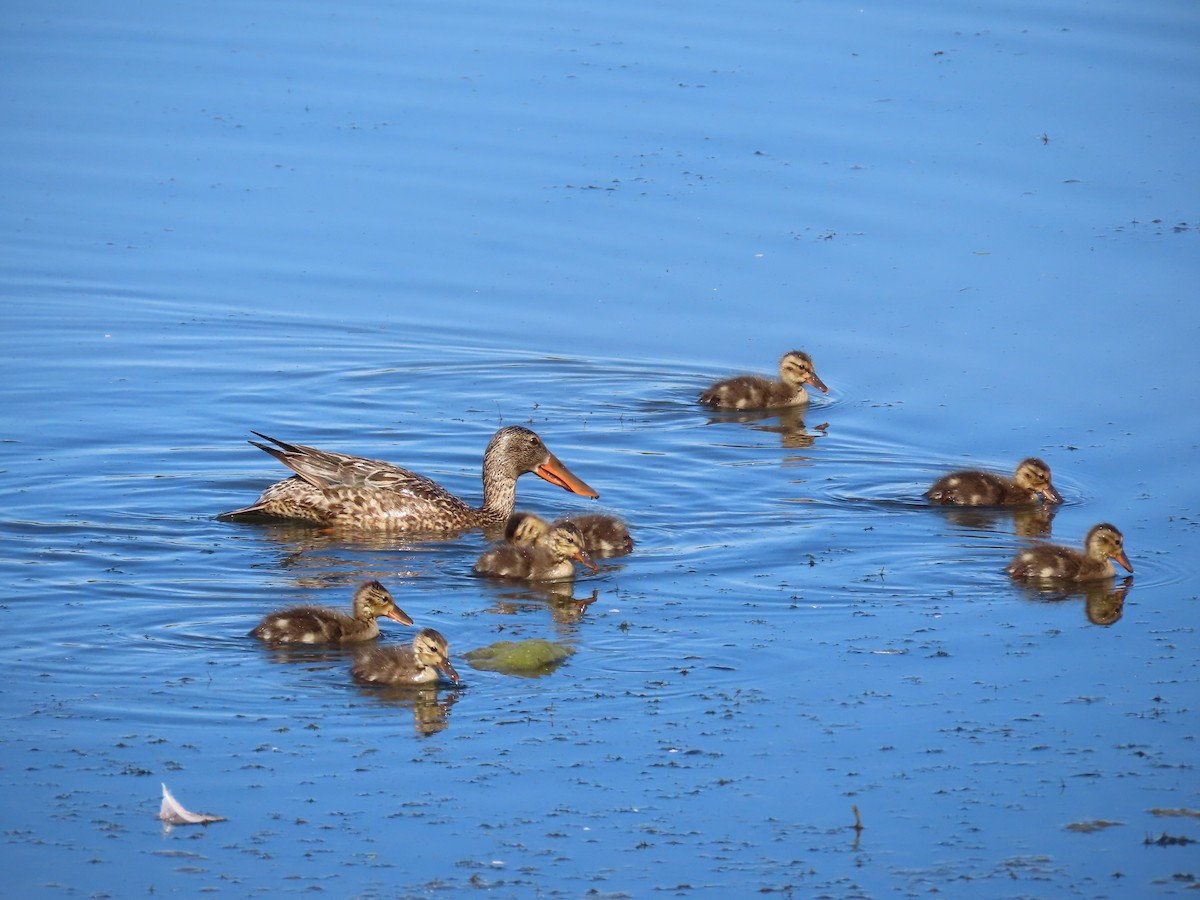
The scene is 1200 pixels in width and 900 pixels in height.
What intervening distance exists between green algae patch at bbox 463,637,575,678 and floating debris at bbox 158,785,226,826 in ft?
6.03

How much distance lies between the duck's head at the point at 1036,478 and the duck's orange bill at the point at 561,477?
2.42 metres

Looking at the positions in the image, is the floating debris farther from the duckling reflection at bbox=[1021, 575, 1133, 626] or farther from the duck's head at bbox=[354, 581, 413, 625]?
the duckling reflection at bbox=[1021, 575, 1133, 626]

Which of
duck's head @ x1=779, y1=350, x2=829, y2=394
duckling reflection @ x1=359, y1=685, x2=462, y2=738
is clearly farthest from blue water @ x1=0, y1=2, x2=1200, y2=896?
duck's head @ x1=779, y1=350, x2=829, y2=394

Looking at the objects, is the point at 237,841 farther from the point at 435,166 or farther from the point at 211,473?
the point at 435,166

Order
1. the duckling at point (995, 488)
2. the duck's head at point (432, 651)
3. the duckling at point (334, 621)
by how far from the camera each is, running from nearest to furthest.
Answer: the duck's head at point (432, 651), the duckling at point (334, 621), the duckling at point (995, 488)

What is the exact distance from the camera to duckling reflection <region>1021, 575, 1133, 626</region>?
9.00 metres

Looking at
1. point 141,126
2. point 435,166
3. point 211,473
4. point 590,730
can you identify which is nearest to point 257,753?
point 590,730

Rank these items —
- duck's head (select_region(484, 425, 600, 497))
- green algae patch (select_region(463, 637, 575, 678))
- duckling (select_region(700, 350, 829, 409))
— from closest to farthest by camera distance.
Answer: green algae patch (select_region(463, 637, 575, 678))
duck's head (select_region(484, 425, 600, 497))
duckling (select_region(700, 350, 829, 409))

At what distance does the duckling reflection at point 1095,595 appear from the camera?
29.5ft

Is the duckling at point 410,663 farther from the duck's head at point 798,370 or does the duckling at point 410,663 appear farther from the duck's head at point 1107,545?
the duck's head at point 798,370

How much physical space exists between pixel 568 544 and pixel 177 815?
11.3 ft

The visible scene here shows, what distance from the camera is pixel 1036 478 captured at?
10625 mm

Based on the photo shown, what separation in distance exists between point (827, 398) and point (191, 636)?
5.91m

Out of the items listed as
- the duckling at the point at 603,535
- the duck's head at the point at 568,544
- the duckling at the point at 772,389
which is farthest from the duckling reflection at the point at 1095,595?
the duckling at the point at 772,389
